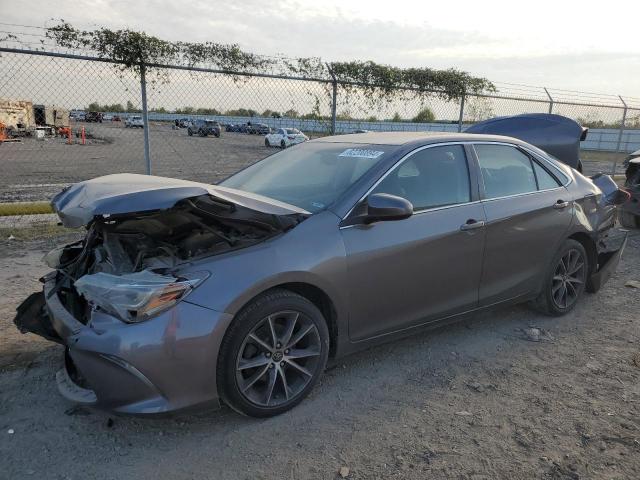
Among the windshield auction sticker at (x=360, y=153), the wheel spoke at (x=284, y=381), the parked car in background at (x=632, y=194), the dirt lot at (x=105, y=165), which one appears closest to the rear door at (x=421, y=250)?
the windshield auction sticker at (x=360, y=153)

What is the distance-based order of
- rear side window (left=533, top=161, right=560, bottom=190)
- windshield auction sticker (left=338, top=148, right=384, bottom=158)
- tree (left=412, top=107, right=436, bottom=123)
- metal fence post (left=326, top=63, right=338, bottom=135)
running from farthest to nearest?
tree (left=412, top=107, right=436, bottom=123), metal fence post (left=326, top=63, right=338, bottom=135), rear side window (left=533, top=161, right=560, bottom=190), windshield auction sticker (left=338, top=148, right=384, bottom=158)

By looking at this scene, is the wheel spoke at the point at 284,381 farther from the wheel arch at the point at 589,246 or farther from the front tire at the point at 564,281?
the wheel arch at the point at 589,246

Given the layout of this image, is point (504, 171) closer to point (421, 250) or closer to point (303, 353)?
point (421, 250)

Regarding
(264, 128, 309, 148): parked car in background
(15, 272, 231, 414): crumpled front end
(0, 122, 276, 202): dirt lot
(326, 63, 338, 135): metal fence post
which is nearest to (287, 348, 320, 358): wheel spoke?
(15, 272, 231, 414): crumpled front end

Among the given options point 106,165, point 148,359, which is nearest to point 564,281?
point 148,359

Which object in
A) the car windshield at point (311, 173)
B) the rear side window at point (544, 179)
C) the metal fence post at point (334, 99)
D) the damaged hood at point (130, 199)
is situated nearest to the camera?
the damaged hood at point (130, 199)

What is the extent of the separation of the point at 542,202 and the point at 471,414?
207cm

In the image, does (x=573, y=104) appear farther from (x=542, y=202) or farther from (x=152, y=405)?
(x=152, y=405)

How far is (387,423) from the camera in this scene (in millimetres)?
2914

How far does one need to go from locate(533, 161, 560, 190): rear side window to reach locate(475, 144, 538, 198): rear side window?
62 millimetres

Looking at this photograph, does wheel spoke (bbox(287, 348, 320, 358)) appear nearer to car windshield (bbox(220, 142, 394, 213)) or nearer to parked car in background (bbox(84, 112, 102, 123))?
car windshield (bbox(220, 142, 394, 213))

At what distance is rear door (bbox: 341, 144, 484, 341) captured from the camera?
3199 mm

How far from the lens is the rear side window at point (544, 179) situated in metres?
4.37

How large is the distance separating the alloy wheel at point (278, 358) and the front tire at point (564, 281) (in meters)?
2.44
